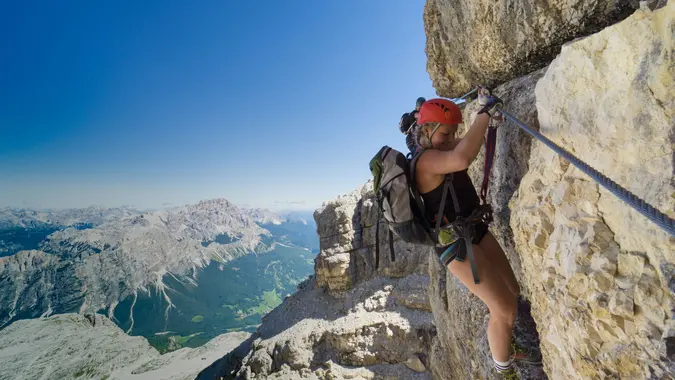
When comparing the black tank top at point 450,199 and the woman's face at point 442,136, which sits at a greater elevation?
the woman's face at point 442,136

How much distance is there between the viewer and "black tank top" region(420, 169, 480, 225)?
3854 mm

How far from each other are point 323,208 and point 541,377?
114 ft

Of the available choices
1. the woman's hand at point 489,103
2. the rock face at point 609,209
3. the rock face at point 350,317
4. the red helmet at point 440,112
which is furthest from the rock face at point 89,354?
the woman's hand at point 489,103

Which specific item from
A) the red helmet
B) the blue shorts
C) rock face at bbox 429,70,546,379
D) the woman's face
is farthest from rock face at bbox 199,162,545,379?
the red helmet

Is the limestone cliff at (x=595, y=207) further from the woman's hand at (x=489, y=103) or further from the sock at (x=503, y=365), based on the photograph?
the woman's hand at (x=489, y=103)

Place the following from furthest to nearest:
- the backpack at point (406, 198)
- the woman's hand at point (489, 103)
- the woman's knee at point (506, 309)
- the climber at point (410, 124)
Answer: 1. the climber at point (410, 124)
2. the backpack at point (406, 198)
3. the woman's knee at point (506, 309)
4. the woman's hand at point (489, 103)

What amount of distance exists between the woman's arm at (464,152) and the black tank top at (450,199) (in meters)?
0.49

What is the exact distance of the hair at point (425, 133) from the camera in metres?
3.78

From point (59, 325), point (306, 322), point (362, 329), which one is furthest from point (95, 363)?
point (362, 329)

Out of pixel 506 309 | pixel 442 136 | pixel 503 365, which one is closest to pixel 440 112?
pixel 442 136

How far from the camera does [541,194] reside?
2.87 meters

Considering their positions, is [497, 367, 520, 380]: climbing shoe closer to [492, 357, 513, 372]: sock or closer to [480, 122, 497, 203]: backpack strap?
[492, 357, 513, 372]: sock

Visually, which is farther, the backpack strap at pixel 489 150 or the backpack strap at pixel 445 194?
the backpack strap at pixel 489 150

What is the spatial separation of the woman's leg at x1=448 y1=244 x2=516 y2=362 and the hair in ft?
5.06
